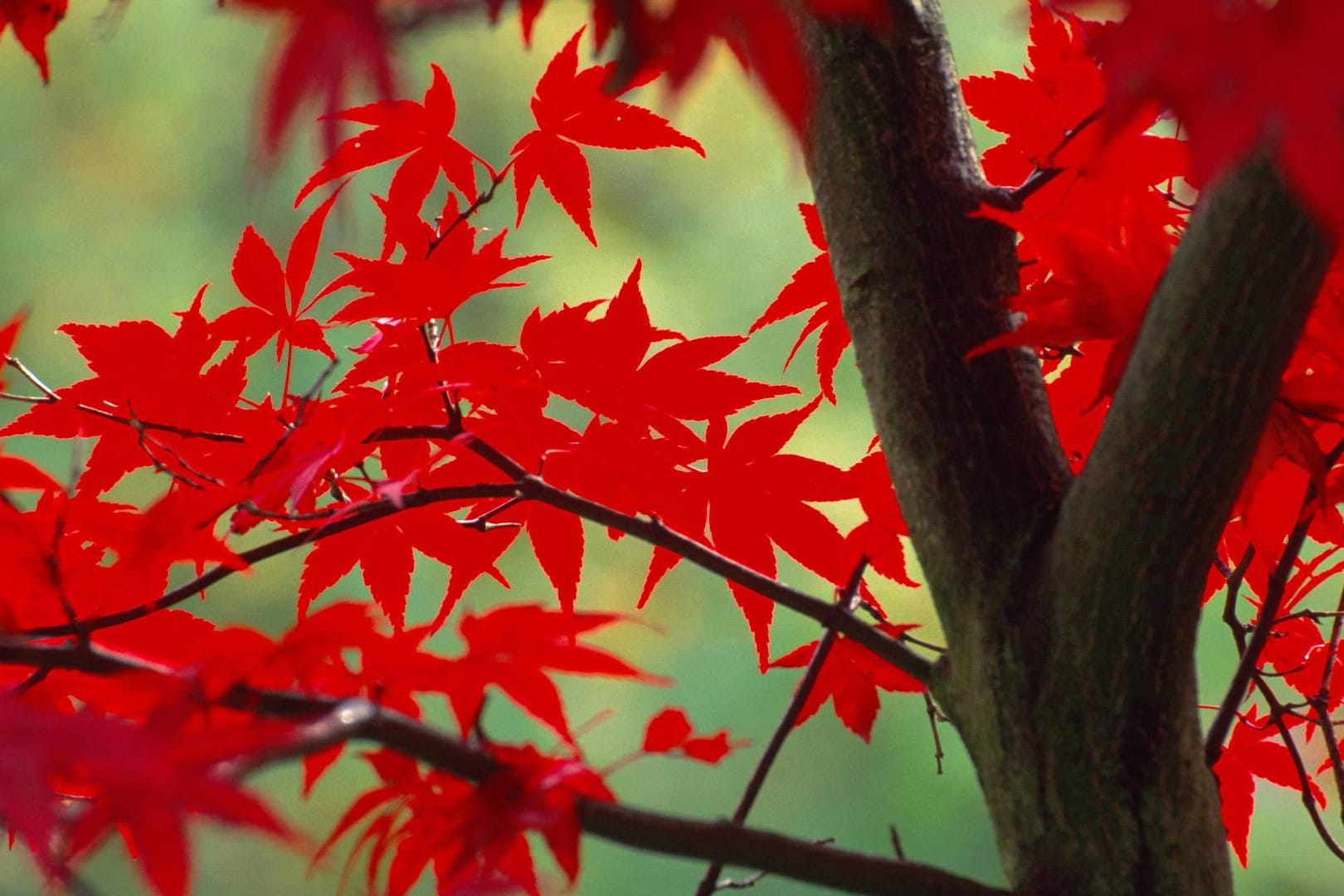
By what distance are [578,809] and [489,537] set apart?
28 centimetres

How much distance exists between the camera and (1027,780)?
17.2 inches

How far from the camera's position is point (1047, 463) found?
0.47 meters

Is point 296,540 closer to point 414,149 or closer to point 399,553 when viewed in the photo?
point 399,553

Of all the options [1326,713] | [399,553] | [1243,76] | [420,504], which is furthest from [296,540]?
[1326,713]

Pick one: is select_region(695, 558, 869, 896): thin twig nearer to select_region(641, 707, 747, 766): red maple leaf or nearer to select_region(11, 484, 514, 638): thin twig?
select_region(641, 707, 747, 766): red maple leaf

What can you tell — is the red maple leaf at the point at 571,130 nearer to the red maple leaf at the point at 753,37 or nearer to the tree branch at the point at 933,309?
the tree branch at the point at 933,309

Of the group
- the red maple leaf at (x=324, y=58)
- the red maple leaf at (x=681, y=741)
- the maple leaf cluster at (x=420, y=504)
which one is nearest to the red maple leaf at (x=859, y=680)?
the maple leaf cluster at (x=420, y=504)

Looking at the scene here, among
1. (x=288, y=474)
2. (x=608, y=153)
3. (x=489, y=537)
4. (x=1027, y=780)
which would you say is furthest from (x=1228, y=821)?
(x=608, y=153)

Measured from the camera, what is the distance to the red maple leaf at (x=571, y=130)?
652 mm

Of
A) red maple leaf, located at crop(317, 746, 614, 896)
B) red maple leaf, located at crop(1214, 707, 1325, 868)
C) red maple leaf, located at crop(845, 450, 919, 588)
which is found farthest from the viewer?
red maple leaf, located at crop(1214, 707, 1325, 868)

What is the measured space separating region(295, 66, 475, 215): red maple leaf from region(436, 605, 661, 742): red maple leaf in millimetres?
349

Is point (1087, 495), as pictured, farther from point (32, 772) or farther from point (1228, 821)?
point (1228, 821)

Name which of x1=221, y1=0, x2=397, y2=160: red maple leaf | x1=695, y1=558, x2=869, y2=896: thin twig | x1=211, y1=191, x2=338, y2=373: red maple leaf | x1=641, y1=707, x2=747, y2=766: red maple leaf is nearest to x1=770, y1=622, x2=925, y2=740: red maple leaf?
x1=695, y1=558, x2=869, y2=896: thin twig

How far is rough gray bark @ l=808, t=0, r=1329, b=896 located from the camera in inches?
14.6
